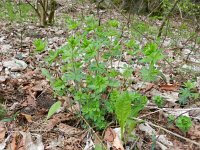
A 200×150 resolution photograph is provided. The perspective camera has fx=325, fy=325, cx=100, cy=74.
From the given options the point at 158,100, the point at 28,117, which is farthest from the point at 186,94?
the point at 28,117

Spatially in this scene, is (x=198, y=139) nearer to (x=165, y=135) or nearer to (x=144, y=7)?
(x=165, y=135)

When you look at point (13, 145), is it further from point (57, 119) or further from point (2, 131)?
point (57, 119)

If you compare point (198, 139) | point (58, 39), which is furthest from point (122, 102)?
point (58, 39)

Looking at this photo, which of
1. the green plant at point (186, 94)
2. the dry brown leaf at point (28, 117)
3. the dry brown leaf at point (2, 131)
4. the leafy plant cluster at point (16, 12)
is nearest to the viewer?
the dry brown leaf at point (2, 131)

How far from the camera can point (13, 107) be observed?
2.36 m

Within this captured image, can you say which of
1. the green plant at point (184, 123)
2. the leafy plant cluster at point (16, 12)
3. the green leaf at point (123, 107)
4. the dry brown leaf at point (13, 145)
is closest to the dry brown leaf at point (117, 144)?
the green leaf at point (123, 107)

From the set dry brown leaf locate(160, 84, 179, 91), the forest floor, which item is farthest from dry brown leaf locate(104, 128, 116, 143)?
dry brown leaf locate(160, 84, 179, 91)

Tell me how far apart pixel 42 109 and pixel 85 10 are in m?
6.53

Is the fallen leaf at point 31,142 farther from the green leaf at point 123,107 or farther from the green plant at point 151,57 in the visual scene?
the green plant at point 151,57

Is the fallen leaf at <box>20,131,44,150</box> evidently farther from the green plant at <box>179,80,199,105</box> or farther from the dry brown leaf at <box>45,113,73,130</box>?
the green plant at <box>179,80,199,105</box>

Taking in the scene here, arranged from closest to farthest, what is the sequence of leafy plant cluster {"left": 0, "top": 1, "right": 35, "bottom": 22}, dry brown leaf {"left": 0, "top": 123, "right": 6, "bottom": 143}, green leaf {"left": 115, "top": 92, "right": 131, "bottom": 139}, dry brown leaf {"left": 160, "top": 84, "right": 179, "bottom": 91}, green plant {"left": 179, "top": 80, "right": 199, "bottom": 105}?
green leaf {"left": 115, "top": 92, "right": 131, "bottom": 139} < dry brown leaf {"left": 0, "top": 123, "right": 6, "bottom": 143} < green plant {"left": 179, "top": 80, "right": 199, "bottom": 105} < dry brown leaf {"left": 160, "top": 84, "right": 179, "bottom": 91} < leafy plant cluster {"left": 0, "top": 1, "right": 35, "bottom": 22}

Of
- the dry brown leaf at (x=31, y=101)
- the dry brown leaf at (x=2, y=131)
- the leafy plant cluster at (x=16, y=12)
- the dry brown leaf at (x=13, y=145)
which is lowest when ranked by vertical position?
the dry brown leaf at (x=13, y=145)

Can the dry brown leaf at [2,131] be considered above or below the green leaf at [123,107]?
below

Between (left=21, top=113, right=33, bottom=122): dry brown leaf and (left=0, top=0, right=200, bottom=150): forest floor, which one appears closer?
(left=0, top=0, right=200, bottom=150): forest floor
